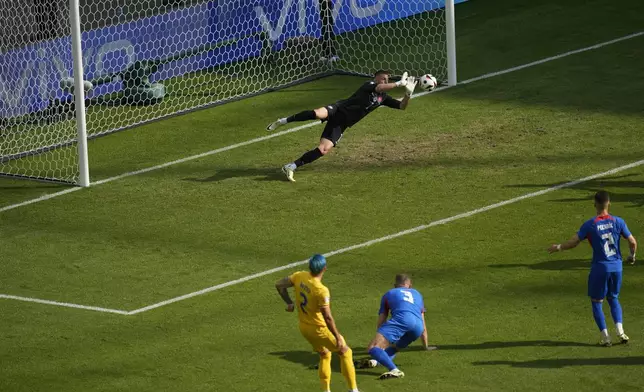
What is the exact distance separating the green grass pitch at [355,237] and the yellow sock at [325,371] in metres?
0.65

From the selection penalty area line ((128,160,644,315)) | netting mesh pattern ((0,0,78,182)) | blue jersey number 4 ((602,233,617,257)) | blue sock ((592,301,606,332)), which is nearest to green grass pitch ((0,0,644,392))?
penalty area line ((128,160,644,315))

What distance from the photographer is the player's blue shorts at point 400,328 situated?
51.3 feet

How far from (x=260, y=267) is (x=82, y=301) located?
2342 mm

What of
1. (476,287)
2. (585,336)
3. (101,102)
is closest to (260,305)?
(476,287)

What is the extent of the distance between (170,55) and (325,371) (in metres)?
13.2

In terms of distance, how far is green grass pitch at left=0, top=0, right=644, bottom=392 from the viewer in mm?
15789

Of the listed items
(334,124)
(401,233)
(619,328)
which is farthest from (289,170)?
(619,328)

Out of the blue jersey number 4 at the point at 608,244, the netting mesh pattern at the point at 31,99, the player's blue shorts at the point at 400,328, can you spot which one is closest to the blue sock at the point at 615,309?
the blue jersey number 4 at the point at 608,244

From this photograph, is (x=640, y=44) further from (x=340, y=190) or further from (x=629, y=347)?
(x=629, y=347)

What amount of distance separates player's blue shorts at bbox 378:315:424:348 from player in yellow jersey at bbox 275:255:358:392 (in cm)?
112

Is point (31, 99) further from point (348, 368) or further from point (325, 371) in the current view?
point (348, 368)

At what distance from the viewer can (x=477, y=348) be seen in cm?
1591

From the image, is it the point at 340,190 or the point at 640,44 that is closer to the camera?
the point at 340,190

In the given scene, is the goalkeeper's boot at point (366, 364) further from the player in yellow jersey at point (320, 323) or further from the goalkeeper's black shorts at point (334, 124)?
the goalkeeper's black shorts at point (334, 124)
